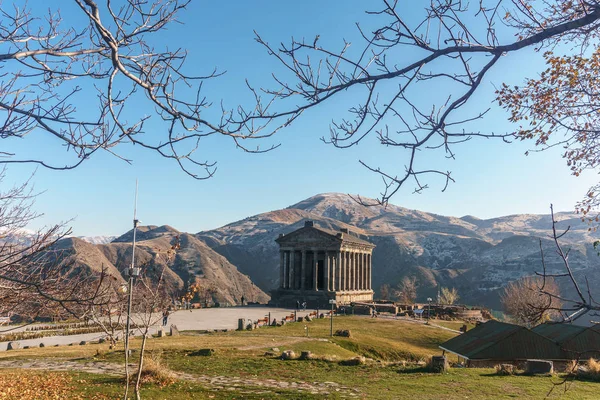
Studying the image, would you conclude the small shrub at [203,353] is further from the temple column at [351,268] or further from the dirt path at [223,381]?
the temple column at [351,268]

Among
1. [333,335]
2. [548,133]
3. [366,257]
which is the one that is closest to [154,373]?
[548,133]

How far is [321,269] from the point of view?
67.8 metres

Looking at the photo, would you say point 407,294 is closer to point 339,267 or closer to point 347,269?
point 347,269

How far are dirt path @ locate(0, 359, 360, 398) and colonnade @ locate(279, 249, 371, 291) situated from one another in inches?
1687

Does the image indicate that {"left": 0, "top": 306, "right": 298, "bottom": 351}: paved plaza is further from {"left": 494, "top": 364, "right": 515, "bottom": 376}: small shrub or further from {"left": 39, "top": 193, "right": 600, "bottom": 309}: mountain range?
{"left": 39, "top": 193, "right": 600, "bottom": 309}: mountain range

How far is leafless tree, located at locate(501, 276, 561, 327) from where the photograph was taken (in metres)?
4.85

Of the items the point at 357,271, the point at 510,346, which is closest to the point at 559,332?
the point at 510,346

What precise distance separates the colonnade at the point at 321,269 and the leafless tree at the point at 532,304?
2071 cm

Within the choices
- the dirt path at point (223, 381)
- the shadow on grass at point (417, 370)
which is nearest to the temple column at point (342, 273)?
the shadow on grass at point (417, 370)

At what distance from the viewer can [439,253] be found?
161 m

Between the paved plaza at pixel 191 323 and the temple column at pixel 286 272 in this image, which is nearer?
the paved plaza at pixel 191 323

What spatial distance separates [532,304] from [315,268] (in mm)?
56837

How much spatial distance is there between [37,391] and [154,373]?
3417 mm

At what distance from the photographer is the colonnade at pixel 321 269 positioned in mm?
61188
